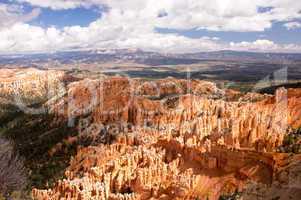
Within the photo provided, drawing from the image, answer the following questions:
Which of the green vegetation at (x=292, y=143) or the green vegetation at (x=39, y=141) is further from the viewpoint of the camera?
the green vegetation at (x=39, y=141)

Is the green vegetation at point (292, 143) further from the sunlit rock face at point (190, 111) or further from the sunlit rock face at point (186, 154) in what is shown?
the sunlit rock face at point (190, 111)

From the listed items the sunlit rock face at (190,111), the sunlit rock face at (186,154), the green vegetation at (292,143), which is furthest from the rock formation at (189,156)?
the green vegetation at (292,143)

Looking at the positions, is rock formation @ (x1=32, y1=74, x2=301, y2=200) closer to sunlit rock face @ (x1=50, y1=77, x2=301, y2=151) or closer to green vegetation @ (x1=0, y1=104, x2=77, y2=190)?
sunlit rock face @ (x1=50, y1=77, x2=301, y2=151)

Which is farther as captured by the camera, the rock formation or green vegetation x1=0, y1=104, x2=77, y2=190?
green vegetation x1=0, y1=104, x2=77, y2=190

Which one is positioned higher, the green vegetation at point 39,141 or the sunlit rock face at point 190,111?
the sunlit rock face at point 190,111

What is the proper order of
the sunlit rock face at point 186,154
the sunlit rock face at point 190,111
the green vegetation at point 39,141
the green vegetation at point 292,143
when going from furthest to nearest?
the green vegetation at point 39,141, the sunlit rock face at point 190,111, the green vegetation at point 292,143, the sunlit rock face at point 186,154

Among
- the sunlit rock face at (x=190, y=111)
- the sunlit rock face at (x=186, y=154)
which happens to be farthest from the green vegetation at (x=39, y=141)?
the sunlit rock face at (x=190, y=111)

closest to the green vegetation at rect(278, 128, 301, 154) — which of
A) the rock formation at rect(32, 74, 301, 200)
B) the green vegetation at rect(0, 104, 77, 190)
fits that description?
the rock formation at rect(32, 74, 301, 200)

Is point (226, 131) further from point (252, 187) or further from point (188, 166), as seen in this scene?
point (252, 187)

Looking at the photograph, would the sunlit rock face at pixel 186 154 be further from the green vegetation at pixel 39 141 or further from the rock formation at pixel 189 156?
the green vegetation at pixel 39 141

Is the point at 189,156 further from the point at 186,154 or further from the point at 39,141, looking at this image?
the point at 39,141

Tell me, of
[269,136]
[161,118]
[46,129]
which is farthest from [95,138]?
[269,136]

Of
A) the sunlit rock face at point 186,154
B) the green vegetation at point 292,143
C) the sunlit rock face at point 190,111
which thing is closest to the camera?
the sunlit rock face at point 186,154
